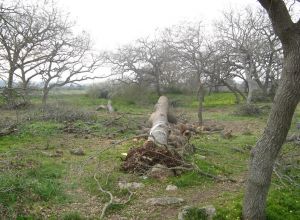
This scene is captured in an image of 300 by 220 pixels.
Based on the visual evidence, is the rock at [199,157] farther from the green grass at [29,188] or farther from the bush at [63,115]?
the bush at [63,115]

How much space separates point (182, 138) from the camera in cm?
999

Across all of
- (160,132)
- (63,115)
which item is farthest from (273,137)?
(63,115)

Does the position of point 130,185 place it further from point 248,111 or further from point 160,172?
point 248,111

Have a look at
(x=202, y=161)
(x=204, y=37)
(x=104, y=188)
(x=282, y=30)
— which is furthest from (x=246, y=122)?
(x=282, y=30)

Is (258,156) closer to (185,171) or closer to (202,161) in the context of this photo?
(185,171)

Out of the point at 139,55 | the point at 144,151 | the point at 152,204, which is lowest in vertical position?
the point at 152,204

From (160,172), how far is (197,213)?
6.92ft

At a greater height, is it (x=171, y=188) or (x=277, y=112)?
(x=277, y=112)

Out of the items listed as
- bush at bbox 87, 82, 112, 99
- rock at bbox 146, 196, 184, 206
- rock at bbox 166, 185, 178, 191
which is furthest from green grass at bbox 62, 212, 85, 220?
bush at bbox 87, 82, 112, 99

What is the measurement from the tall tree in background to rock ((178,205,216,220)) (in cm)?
50

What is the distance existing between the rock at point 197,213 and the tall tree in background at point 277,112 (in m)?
0.50

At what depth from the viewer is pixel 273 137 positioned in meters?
4.57

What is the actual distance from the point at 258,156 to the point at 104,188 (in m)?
2.95

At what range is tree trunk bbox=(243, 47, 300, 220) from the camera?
14.1 ft
